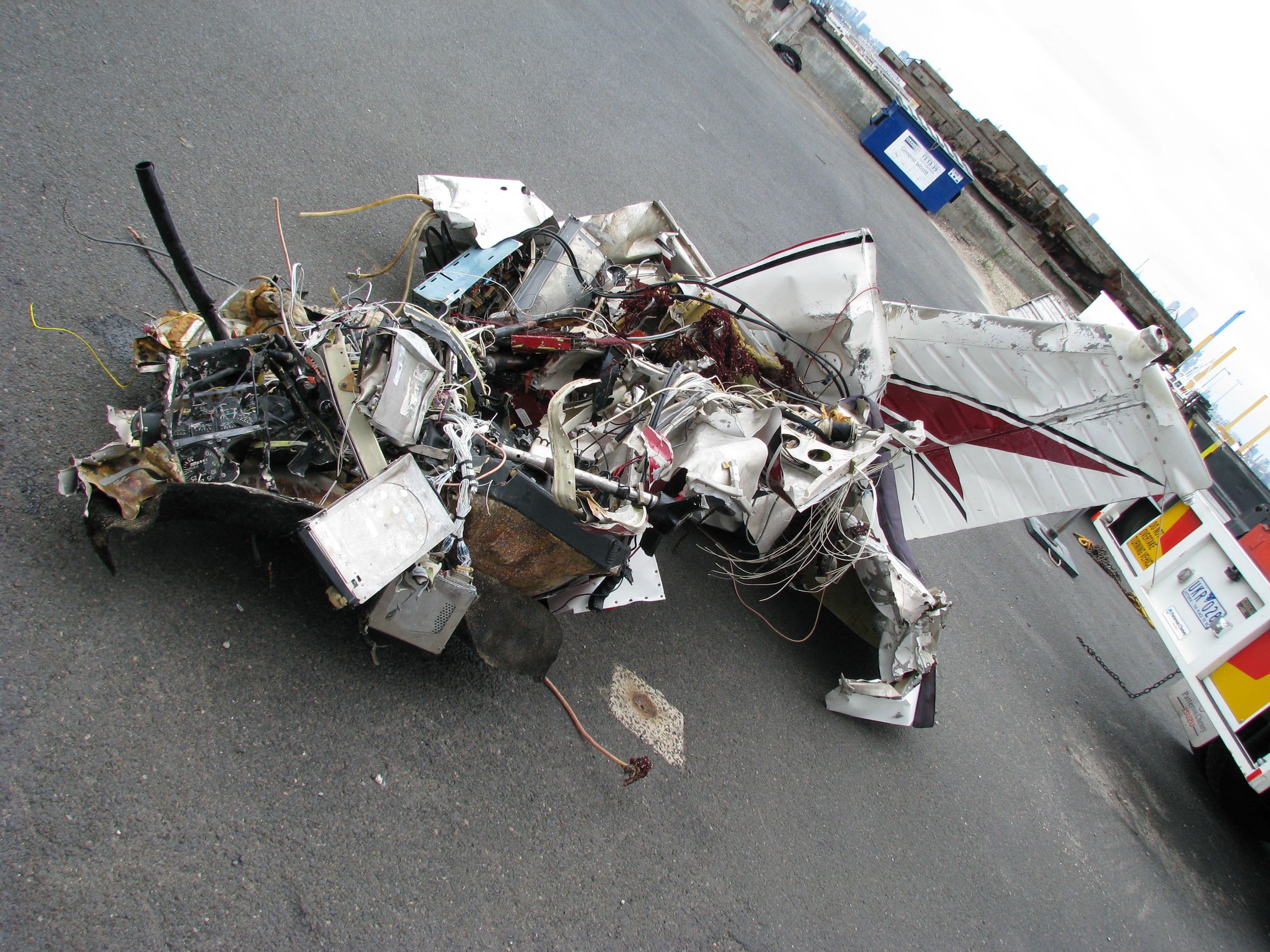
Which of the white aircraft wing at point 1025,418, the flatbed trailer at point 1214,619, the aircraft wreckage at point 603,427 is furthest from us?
the flatbed trailer at point 1214,619

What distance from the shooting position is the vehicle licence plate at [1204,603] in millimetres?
4199

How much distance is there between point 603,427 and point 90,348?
1911 mm

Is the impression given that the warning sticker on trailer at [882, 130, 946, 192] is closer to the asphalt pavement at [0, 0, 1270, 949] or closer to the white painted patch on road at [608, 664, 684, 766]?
the asphalt pavement at [0, 0, 1270, 949]

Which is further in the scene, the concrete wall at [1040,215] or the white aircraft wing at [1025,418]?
the concrete wall at [1040,215]

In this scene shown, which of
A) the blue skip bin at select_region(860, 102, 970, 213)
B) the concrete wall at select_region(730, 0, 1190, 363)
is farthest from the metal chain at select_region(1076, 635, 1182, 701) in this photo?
the blue skip bin at select_region(860, 102, 970, 213)

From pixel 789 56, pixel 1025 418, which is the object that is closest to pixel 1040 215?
pixel 789 56

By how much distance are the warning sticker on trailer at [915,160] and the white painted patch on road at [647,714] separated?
12.7 metres

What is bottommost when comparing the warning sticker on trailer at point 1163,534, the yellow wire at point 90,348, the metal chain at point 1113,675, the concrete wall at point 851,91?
the yellow wire at point 90,348

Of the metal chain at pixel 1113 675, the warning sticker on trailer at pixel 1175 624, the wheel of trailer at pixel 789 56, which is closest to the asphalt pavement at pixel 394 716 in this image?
the metal chain at pixel 1113 675

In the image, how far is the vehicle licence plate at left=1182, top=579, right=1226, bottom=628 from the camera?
420 centimetres

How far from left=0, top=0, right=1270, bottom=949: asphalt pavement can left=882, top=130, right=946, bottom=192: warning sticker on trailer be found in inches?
355

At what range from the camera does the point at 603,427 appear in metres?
2.69

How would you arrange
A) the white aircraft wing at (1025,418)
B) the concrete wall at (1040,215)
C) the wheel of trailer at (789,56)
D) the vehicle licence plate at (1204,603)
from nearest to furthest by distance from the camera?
the white aircraft wing at (1025,418)
the vehicle licence plate at (1204,603)
the wheel of trailer at (789,56)
the concrete wall at (1040,215)

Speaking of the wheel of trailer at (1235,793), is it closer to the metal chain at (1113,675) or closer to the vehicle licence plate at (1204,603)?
the metal chain at (1113,675)
